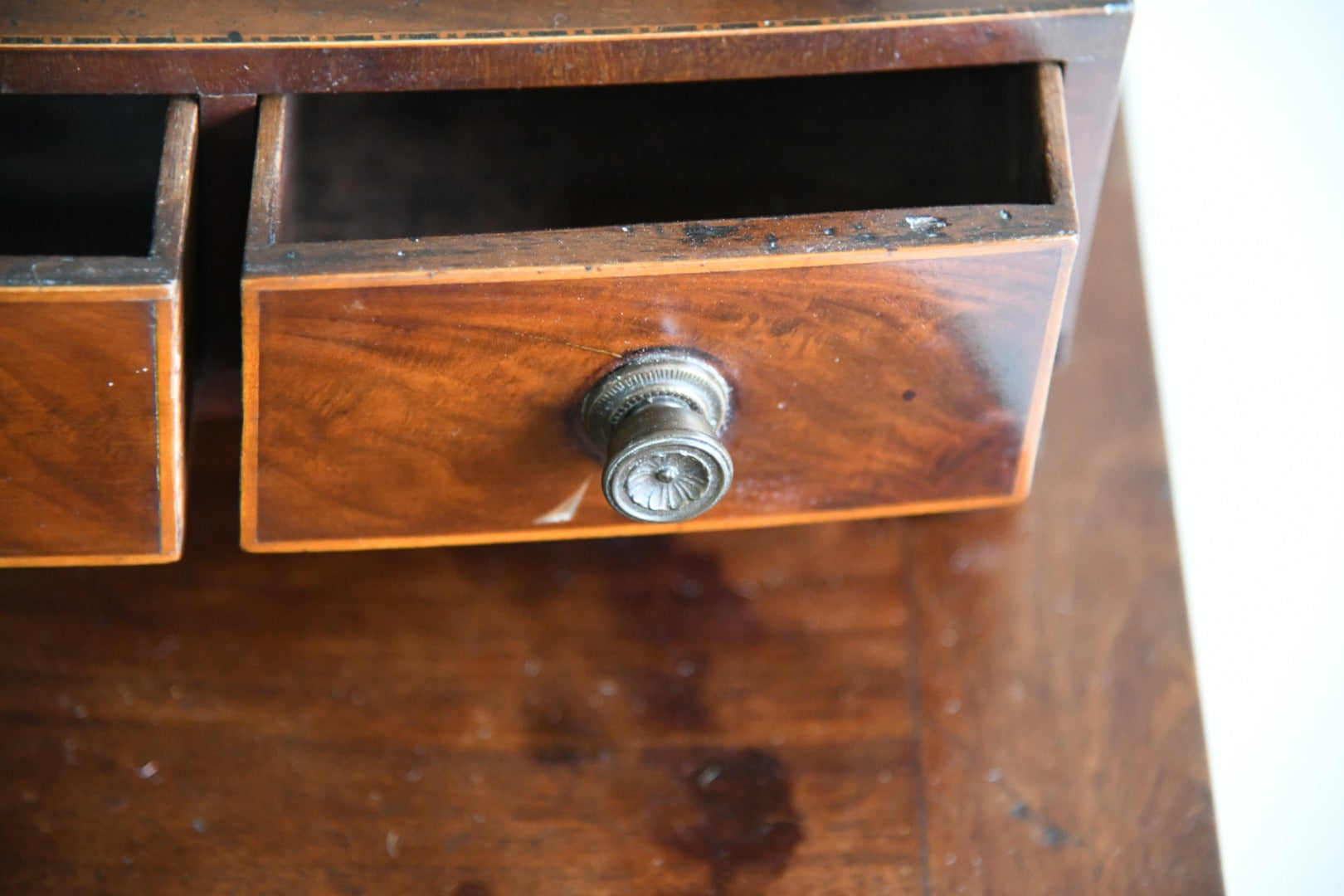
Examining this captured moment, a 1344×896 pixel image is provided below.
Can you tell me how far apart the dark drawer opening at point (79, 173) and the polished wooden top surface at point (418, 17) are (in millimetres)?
101

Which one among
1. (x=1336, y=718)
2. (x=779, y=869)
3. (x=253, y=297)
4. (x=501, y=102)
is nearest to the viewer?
(x=253, y=297)

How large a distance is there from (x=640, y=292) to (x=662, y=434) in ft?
0.20

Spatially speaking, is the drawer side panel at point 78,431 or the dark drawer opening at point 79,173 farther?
the dark drawer opening at point 79,173

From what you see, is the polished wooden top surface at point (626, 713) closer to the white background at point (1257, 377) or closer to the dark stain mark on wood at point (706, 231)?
the white background at point (1257, 377)

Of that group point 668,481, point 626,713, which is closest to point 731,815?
point 626,713

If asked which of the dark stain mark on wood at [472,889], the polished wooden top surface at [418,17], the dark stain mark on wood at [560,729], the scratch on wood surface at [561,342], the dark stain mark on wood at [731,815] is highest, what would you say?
the polished wooden top surface at [418,17]

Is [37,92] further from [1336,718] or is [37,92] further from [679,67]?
[1336,718]

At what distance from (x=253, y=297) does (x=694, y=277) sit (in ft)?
0.60

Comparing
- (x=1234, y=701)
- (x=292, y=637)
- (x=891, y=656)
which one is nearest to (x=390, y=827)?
(x=292, y=637)

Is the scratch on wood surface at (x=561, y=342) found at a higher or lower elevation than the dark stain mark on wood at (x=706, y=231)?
lower

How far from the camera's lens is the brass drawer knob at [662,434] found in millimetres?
710

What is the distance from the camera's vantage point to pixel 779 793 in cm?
83

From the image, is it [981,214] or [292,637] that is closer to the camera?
[981,214]

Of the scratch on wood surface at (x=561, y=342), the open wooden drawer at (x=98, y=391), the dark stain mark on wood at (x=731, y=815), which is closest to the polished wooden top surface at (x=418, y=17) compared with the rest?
the open wooden drawer at (x=98, y=391)
